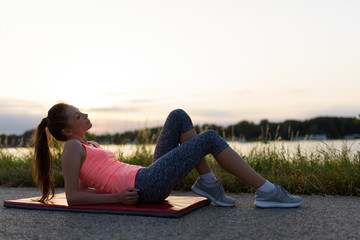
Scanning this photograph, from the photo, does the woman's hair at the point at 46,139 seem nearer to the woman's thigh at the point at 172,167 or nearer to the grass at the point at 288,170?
the woman's thigh at the point at 172,167

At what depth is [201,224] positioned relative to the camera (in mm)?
2605

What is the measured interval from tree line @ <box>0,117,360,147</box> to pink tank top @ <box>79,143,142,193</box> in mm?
3026

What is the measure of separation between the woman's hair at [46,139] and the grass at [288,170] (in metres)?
1.80


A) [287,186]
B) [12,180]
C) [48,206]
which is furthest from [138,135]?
[48,206]

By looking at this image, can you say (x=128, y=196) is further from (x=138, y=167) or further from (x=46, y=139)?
(x=46, y=139)

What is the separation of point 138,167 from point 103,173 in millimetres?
272

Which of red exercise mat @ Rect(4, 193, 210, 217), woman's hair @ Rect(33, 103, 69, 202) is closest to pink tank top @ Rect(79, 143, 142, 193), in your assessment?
red exercise mat @ Rect(4, 193, 210, 217)

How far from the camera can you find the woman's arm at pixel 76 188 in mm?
2772

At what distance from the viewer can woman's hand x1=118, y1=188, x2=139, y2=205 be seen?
2.86m

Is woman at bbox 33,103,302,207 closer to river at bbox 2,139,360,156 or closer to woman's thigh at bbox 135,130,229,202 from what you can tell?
woman's thigh at bbox 135,130,229,202

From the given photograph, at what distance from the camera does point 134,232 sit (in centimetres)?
239

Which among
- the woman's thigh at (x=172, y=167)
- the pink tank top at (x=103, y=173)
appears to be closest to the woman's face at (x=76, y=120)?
the pink tank top at (x=103, y=173)

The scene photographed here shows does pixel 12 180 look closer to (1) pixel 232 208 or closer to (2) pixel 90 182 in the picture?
(2) pixel 90 182

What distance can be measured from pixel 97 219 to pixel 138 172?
45 centimetres
